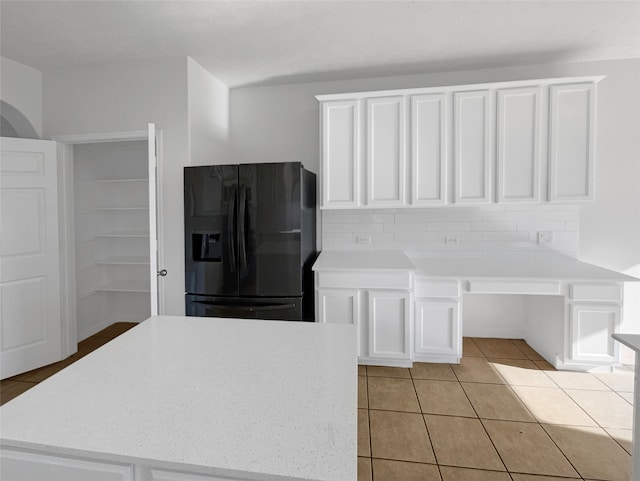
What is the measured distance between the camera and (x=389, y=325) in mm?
2947

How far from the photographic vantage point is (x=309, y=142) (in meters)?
3.70

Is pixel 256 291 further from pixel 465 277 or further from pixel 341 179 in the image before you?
pixel 465 277

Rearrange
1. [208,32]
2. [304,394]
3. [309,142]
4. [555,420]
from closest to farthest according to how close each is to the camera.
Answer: [304,394], [555,420], [208,32], [309,142]

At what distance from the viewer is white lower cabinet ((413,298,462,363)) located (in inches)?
116

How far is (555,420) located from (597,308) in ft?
3.18

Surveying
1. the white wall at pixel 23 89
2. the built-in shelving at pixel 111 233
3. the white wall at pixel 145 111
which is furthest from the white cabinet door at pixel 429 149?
the white wall at pixel 23 89

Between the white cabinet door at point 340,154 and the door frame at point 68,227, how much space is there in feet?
4.74

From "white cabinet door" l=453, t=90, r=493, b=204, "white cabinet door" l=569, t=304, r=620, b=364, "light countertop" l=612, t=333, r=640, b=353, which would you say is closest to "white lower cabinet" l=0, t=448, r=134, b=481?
"light countertop" l=612, t=333, r=640, b=353

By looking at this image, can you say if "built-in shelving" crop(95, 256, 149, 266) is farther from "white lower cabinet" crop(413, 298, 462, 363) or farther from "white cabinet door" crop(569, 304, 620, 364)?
"white cabinet door" crop(569, 304, 620, 364)

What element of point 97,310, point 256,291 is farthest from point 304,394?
point 97,310

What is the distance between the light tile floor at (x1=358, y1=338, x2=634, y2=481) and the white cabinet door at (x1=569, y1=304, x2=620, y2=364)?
0.58ft

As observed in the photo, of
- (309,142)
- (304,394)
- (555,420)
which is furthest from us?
(309,142)

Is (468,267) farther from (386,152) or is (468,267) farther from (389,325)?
(386,152)

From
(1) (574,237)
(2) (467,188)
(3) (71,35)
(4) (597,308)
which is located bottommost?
(4) (597,308)
